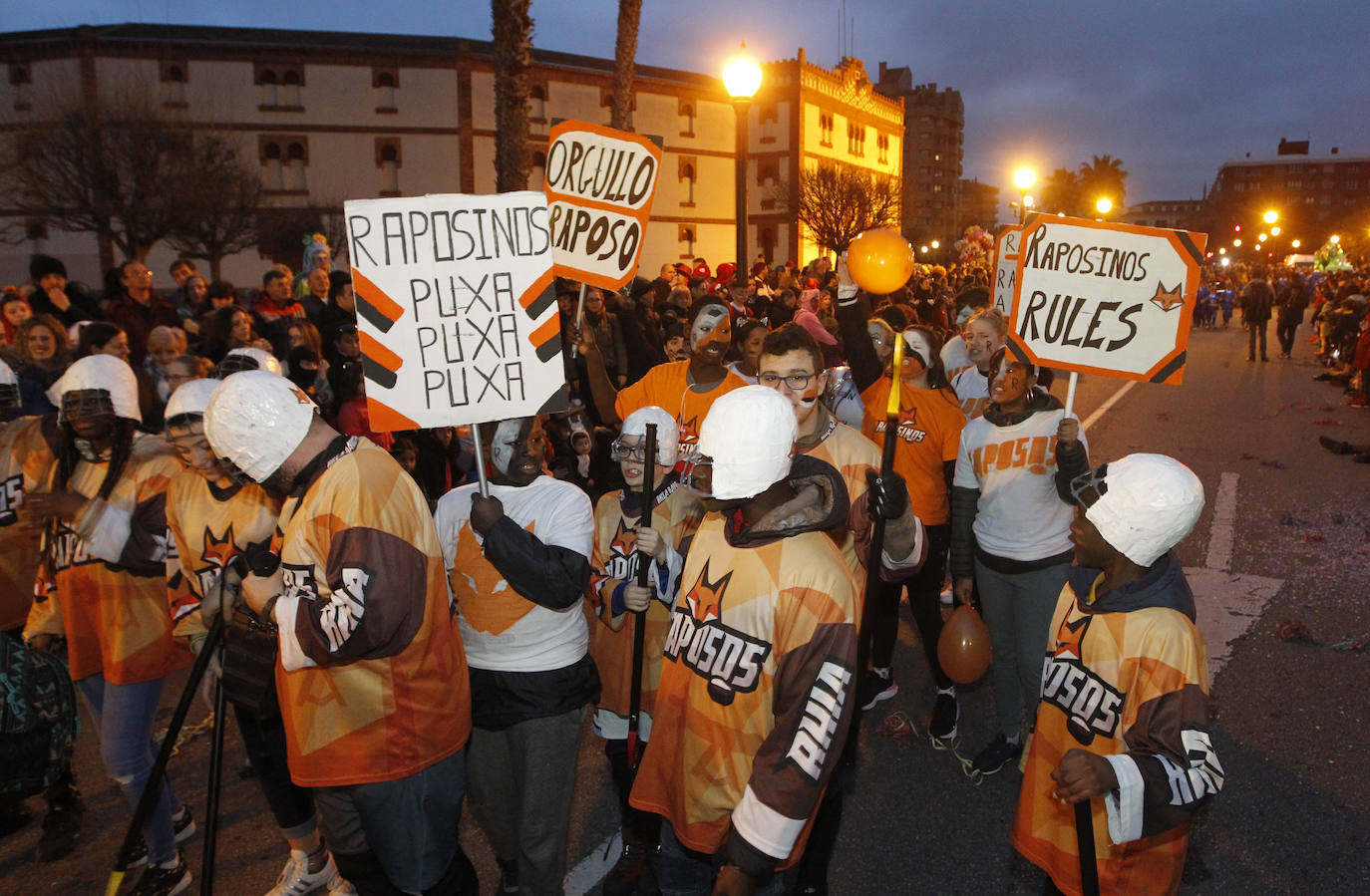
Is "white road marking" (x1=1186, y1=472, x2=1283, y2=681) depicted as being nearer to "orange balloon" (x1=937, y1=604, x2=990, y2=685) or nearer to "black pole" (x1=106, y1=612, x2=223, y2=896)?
"orange balloon" (x1=937, y1=604, x2=990, y2=685)

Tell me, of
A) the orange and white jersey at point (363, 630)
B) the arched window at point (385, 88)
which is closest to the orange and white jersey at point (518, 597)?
the orange and white jersey at point (363, 630)

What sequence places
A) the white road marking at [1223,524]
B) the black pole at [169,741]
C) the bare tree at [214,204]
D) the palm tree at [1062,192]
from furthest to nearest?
the palm tree at [1062,192]
the bare tree at [214,204]
the white road marking at [1223,524]
the black pole at [169,741]

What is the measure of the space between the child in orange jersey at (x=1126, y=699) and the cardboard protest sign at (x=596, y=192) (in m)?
3.30

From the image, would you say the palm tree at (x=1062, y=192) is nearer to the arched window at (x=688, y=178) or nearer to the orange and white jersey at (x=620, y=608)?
the arched window at (x=688, y=178)

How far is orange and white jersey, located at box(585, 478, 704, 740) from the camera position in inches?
140

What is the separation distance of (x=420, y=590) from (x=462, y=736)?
22.8 inches

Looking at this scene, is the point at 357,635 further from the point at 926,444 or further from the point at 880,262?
the point at 880,262

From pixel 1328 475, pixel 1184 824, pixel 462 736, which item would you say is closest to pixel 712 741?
pixel 462 736

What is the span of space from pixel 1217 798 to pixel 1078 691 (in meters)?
2.42

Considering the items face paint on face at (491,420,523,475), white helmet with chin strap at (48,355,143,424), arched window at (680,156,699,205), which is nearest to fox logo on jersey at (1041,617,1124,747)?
face paint on face at (491,420,523,475)

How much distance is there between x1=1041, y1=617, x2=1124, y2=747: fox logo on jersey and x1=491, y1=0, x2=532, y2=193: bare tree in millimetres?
10742

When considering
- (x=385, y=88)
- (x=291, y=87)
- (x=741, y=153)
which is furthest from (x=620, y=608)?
(x=291, y=87)

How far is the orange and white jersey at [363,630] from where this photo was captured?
2512mm

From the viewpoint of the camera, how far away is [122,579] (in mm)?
3617
